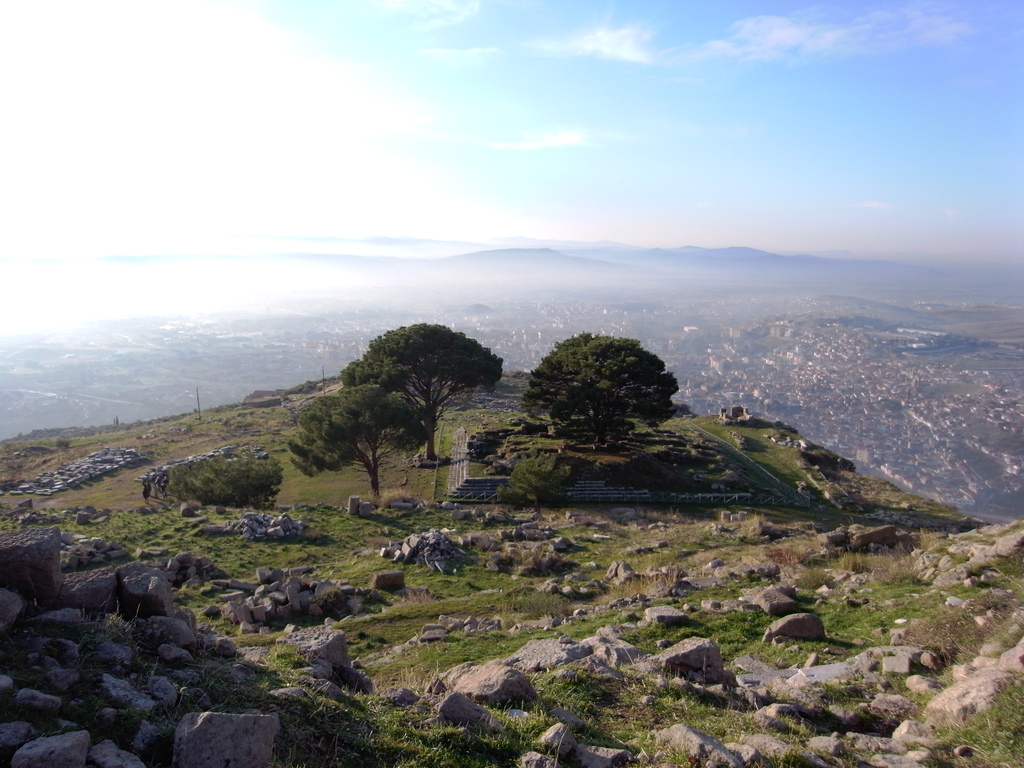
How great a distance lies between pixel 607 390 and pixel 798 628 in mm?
18918

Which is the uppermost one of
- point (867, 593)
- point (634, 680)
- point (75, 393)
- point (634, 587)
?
point (634, 680)

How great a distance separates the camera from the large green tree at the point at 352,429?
74.5 feet

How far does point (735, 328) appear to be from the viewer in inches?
5374

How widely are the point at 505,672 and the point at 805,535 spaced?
46.1 feet

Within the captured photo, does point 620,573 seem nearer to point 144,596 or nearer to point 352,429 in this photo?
point 144,596

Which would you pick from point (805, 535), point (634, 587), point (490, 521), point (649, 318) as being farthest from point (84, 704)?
point (649, 318)

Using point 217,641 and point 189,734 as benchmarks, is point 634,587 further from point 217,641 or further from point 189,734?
point 189,734

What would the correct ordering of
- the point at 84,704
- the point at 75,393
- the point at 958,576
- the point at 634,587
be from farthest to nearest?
the point at 75,393, the point at 634,587, the point at 958,576, the point at 84,704

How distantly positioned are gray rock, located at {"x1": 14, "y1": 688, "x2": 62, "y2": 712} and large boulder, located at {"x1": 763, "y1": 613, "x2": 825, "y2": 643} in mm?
7653

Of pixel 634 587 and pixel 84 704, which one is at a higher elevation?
pixel 84 704

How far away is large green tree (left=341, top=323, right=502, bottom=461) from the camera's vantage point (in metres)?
27.4

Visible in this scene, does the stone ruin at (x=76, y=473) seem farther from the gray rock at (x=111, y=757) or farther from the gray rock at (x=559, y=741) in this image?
the gray rock at (x=559, y=741)

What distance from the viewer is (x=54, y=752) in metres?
3.45

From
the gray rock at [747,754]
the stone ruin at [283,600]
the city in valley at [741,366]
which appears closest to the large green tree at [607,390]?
the stone ruin at [283,600]
